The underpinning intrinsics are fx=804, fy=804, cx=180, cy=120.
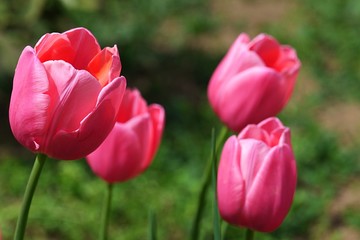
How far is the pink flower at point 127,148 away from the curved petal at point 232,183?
0.58 ft

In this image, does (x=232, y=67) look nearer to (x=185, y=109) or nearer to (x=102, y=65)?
(x=102, y=65)

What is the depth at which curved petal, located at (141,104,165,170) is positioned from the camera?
1058mm

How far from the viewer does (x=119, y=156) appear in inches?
40.1

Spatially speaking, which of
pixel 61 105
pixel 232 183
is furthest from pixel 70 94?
pixel 232 183

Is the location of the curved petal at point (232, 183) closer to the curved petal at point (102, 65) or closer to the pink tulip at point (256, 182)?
the pink tulip at point (256, 182)

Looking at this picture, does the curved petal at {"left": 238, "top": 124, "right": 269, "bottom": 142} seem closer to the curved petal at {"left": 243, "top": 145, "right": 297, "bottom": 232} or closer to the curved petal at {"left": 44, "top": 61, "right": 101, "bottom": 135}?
A: the curved petal at {"left": 243, "top": 145, "right": 297, "bottom": 232}

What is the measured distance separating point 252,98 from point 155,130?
143 mm

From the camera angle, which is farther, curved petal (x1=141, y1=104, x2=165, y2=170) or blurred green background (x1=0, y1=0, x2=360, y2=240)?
blurred green background (x1=0, y1=0, x2=360, y2=240)

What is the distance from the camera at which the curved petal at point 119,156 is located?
40.0 inches

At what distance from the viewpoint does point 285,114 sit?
2.79m

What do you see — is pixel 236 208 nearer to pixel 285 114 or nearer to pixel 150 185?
pixel 150 185

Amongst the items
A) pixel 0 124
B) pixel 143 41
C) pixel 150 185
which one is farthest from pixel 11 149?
pixel 143 41

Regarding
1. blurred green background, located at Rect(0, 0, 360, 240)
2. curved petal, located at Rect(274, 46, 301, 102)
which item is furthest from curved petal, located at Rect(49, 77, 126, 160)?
blurred green background, located at Rect(0, 0, 360, 240)

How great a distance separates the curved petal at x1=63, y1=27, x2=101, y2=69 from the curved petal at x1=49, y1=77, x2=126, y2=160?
0.09m
